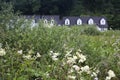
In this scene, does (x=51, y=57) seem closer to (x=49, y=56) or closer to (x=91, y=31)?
(x=49, y=56)

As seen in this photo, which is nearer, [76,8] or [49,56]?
[49,56]

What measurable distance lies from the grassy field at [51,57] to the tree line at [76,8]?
54.7 m

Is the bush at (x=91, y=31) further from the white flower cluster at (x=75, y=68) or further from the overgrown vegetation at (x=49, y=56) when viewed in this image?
the white flower cluster at (x=75, y=68)

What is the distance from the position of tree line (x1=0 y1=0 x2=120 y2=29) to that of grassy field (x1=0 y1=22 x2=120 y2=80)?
179 feet

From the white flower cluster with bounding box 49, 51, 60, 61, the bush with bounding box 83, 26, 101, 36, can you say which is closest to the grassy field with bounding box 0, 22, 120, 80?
the white flower cluster with bounding box 49, 51, 60, 61

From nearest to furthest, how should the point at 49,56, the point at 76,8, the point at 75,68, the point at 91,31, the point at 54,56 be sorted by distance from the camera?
1. the point at 75,68
2. the point at 54,56
3. the point at 49,56
4. the point at 91,31
5. the point at 76,8

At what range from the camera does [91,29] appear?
80.9ft

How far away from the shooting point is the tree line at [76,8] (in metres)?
61.7

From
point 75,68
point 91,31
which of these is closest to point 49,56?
point 75,68

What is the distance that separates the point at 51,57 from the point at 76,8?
199 feet

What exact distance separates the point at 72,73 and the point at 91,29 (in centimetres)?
2051

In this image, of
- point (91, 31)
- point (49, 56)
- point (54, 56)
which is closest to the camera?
point (54, 56)

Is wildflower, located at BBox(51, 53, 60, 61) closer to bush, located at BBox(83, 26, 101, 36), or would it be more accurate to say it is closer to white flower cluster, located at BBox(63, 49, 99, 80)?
white flower cluster, located at BBox(63, 49, 99, 80)

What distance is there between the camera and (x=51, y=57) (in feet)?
14.8
